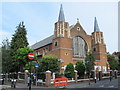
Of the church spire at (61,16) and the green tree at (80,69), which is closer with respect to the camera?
the green tree at (80,69)

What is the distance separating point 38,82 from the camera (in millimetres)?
24766

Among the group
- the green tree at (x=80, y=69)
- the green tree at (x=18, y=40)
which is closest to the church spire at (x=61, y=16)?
the green tree at (x=18, y=40)

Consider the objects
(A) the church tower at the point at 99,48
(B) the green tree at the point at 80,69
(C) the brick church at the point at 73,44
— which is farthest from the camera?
(A) the church tower at the point at 99,48

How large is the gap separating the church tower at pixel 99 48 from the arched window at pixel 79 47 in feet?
15.4

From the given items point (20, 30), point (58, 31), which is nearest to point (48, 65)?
point (58, 31)

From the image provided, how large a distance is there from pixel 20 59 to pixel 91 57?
53.6 ft

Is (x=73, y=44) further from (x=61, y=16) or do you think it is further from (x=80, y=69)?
(x=80, y=69)

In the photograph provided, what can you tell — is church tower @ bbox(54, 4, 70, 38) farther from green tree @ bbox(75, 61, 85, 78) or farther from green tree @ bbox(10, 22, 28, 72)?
green tree @ bbox(75, 61, 85, 78)

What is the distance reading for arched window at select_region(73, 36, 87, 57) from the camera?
4352cm

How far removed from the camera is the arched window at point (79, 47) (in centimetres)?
4352

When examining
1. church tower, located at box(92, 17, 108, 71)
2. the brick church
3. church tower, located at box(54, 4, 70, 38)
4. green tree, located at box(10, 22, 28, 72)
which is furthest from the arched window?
green tree, located at box(10, 22, 28, 72)

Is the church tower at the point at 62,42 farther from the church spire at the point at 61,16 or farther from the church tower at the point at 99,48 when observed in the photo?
the church tower at the point at 99,48

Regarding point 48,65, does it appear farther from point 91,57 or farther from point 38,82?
point 91,57

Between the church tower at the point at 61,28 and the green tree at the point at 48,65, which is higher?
the church tower at the point at 61,28
